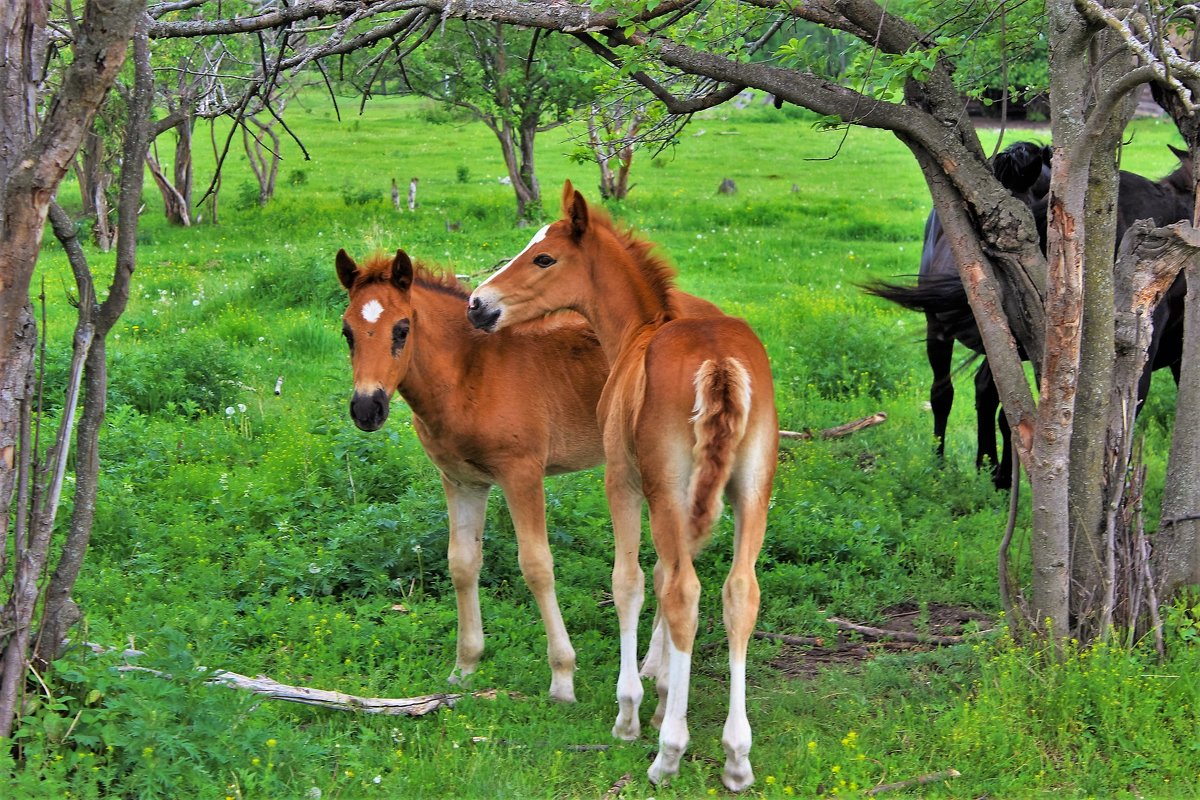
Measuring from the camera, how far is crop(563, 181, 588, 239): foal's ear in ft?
16.6

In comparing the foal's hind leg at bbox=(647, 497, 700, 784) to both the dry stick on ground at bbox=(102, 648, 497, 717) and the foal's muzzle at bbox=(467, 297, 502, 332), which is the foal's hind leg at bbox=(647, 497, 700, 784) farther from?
the foal's muzzle at bbox=(467, 297, 502, 332)

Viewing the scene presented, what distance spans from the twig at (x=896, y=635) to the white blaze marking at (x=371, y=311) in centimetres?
278

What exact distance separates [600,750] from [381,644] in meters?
1.41

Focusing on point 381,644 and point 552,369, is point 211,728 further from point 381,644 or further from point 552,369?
point 552,369

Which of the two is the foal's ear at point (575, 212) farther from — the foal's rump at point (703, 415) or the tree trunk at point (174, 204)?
the tree trunk at point (174, 204)

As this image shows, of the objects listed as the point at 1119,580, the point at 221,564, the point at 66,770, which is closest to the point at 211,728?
the point at 66,770

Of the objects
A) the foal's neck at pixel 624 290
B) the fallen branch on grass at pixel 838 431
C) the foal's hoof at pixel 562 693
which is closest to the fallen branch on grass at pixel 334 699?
the foal's hoof at pixel 562 693

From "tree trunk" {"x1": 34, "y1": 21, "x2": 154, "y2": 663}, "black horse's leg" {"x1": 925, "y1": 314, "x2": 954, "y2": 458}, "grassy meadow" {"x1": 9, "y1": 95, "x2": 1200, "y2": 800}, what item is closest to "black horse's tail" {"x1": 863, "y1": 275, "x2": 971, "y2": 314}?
"black horse's leg" {"x1": 925, "y1": 314, "x2": 954, "y2": 458}

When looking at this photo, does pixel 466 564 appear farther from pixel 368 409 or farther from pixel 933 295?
pixel 933 295

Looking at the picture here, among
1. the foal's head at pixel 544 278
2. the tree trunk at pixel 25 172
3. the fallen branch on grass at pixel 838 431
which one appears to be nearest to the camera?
the tree trunk at pixel 25 172

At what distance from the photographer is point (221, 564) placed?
20.2ft

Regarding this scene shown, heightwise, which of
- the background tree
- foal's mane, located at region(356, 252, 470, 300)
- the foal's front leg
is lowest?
the foal's front leg

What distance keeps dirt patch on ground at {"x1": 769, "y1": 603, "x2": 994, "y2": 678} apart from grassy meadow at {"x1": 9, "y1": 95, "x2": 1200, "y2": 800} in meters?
0.05

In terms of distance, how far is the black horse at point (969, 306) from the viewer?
7367mm
